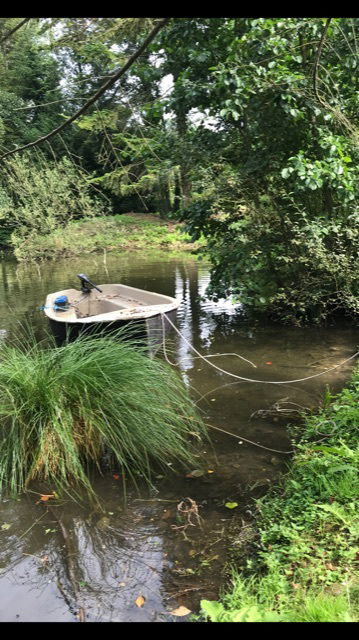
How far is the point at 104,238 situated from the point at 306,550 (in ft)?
73.9

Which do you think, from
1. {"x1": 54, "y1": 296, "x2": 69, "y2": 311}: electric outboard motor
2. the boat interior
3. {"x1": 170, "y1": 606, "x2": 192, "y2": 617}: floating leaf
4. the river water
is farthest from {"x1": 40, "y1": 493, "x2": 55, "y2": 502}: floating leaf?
{"x1": 54, "y1": 296, "x2": 69, "y2": 311}: electric outboard motor

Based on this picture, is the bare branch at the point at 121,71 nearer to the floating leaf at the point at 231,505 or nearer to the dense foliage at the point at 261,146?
the floating leaf at the point at 231,505

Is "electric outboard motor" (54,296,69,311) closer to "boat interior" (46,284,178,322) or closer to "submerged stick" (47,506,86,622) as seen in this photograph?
"boat interior" (46,284,178,322)

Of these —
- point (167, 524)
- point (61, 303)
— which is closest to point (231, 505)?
point (167, 524)

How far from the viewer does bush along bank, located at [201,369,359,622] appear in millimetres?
2247

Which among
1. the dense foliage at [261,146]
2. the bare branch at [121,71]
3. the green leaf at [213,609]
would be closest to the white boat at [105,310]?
the dense foliage at [261,146]

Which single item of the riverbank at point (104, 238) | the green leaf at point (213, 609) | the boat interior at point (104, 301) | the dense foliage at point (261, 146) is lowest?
the riverbank at point (104, 238)

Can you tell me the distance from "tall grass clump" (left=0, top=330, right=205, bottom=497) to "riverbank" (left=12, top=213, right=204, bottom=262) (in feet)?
44.6

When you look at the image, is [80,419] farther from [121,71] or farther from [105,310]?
[105,310]

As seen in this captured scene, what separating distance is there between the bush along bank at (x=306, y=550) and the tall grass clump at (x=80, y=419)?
3.74ft

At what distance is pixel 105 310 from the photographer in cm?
914

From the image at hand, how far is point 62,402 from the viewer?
413 cm

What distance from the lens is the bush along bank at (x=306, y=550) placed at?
2247mm
